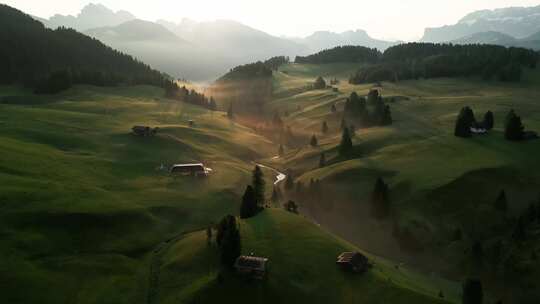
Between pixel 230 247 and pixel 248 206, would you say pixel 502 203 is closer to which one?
pixel 248 206

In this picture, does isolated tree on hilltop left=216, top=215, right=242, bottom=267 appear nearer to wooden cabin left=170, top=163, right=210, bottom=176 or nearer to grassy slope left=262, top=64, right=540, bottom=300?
grassy slope left=262, top=64, right=540, bottom=300

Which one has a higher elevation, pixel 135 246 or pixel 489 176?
pixel 489 176

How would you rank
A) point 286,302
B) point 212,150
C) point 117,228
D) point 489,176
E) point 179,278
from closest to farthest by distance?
point 286,302
point 179,278
point 117,228
point 489,176
point 212,150

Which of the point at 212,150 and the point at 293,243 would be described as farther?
the point at 212,150

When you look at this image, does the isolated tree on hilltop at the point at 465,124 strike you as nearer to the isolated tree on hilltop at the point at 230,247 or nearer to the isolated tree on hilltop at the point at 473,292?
the isolated tree on hilltop at the point at 473,292

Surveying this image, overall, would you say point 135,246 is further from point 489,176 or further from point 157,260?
point 489,176

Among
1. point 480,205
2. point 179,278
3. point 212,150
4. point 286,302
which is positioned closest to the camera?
point 286,302

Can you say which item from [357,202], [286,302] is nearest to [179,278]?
[286,302]
